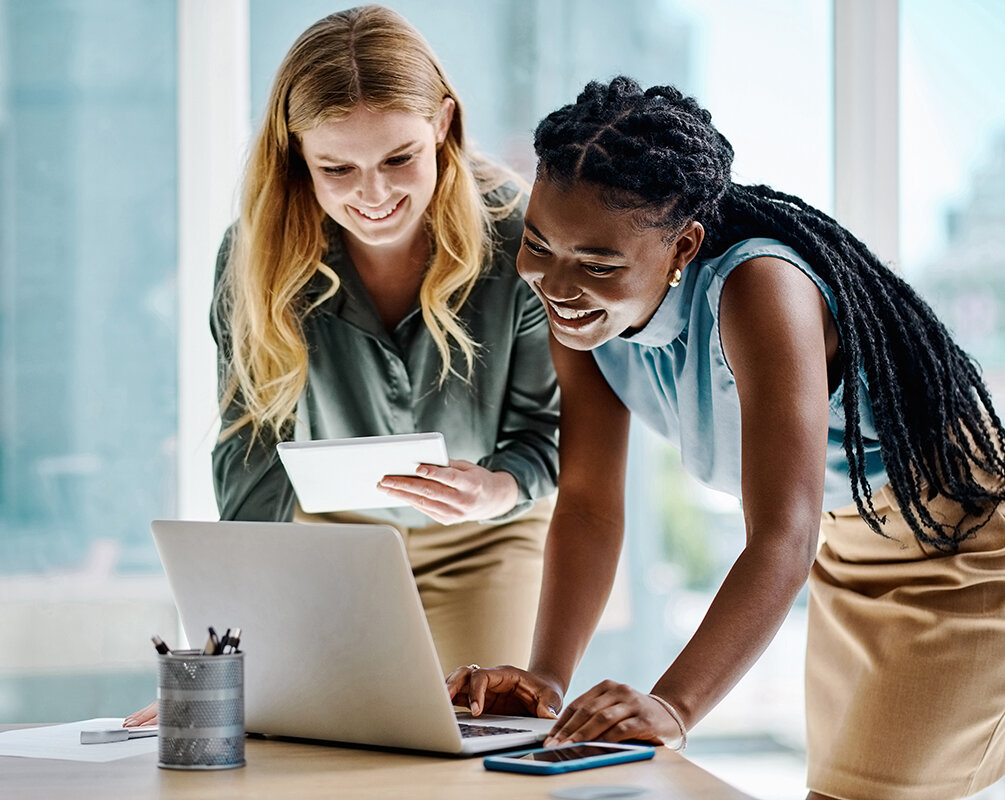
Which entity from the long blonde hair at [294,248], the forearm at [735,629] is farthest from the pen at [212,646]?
the long blonde hair at [294,248]

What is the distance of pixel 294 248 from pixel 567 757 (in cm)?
105

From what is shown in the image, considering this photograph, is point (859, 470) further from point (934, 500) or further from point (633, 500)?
point (633, 500)

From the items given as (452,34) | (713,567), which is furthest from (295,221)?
(713,567)

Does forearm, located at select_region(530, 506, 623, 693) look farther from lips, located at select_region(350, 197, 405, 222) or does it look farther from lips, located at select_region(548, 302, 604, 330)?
lips, located at select_region(350, 197, 405, 222)

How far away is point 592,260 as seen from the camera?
4.19 feet

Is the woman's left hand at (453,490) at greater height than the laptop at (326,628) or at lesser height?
greater

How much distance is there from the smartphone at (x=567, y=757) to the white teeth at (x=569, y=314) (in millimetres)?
506

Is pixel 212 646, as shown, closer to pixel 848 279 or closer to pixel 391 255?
pixel 848 279

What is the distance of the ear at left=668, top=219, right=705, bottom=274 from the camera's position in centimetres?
134

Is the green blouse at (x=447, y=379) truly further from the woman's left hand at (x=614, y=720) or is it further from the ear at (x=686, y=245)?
the woman's left hand at (x=614, y=720)

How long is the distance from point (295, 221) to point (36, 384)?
39.2 inches

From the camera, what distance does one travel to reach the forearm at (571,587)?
4.58 ft

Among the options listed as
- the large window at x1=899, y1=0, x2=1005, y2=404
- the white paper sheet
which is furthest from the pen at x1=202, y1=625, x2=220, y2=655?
the large window at x1=899, y1=0, x2=1005, y2=404

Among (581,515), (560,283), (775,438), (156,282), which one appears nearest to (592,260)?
(560,283)
